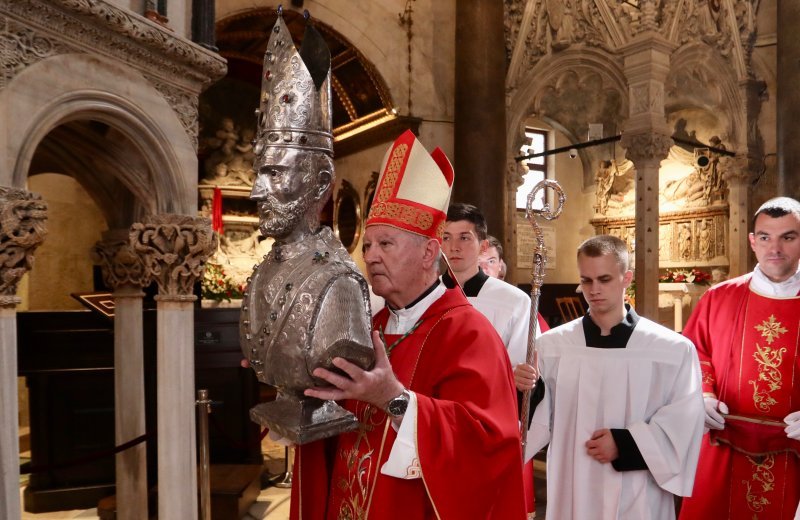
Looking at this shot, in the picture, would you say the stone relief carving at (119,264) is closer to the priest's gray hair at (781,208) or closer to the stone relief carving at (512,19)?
the priest's gray hair at (781,208)

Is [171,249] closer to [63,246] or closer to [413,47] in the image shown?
[413,47]

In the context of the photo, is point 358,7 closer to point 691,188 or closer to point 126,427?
point 126,427

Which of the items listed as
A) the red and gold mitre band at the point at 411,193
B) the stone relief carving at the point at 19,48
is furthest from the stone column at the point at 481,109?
the red and gold mitre band at the point at 411,193

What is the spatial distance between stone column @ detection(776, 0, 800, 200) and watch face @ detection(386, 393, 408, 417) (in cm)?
935

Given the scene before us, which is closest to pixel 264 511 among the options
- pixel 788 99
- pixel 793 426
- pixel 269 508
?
pixel 269 508

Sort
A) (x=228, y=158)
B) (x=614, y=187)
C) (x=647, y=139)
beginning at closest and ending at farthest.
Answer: (x=647, y=139) → (x=228, y=158) → (x=614, y=187)

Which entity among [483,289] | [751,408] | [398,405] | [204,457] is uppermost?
[483,289]

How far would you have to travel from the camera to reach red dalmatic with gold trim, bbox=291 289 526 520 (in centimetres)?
157

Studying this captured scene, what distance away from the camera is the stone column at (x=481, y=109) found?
8914 millimetres

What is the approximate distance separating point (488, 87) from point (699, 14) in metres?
4.11

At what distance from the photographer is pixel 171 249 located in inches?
153

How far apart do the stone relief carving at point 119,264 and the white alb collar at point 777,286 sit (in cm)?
373

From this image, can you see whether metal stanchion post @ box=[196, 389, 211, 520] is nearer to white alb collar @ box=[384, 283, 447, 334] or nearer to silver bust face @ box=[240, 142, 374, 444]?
white alb collar @ box=[384, 283, 447, 334]

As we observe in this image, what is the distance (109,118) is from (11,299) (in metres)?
1.16
